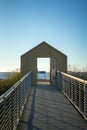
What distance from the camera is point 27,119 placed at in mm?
7172

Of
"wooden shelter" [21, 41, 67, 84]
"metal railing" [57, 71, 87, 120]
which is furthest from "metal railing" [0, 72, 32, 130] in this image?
"wooden shelter" [21, 41, 67, 84]

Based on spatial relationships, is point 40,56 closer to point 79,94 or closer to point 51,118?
point 79,94

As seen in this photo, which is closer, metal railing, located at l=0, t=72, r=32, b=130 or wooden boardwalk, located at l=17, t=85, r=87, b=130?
metal railing, located at l=0, t=72, r=32, b=130

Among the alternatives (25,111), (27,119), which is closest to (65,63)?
Result: (25,111)

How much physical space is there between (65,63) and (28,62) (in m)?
2.41

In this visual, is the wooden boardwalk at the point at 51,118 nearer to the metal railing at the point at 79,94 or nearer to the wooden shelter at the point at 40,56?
the metal railing at the point at 79,94

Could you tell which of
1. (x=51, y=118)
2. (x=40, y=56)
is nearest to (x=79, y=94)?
(x=51, y=118)

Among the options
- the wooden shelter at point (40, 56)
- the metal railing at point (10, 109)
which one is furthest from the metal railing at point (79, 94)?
the wooden shelter at point (40, 56)

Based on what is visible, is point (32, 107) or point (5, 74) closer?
point (32, 107)

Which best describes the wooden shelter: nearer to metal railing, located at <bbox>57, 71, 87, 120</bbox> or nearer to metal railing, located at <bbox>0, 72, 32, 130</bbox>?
metal railing, located at <bbox>57, 71, 87, 120</bbox>

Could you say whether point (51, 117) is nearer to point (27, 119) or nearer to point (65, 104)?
point (27, 119)

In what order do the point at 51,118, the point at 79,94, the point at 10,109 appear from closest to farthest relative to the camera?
1. the point at 10,109
2. the point at 51,118
3. the point at 79,94

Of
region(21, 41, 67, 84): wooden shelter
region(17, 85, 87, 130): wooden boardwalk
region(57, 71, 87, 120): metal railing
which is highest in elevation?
region(21, 41, 67, 84): wooden shelter

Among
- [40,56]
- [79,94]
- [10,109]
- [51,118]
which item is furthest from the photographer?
[40,56]
